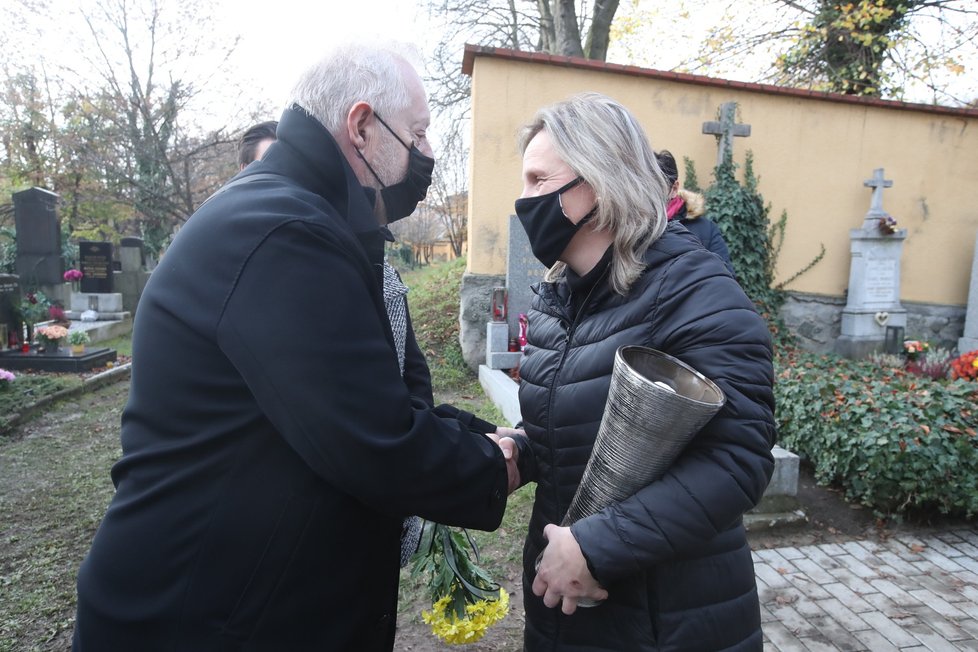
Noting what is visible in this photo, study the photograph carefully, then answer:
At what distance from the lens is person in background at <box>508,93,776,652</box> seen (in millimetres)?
1282

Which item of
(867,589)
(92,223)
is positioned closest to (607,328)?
(867,589)

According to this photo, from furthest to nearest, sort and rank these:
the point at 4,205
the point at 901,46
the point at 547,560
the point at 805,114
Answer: the point at 4,205, the point at 901,46, the point at 805,114, the point at 547,560

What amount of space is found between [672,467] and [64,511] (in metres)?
4.74

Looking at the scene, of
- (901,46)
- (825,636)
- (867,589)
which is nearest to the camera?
(825,636)

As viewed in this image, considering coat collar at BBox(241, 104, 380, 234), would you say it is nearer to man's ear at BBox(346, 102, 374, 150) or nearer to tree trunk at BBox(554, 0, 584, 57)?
man's ear at BBox(346, 102, 374, 150)

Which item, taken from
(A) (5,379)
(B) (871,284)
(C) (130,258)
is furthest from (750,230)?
(C) (130,258)

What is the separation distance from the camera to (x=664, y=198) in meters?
1.57

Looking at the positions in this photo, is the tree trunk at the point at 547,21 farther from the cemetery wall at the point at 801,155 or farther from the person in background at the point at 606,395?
the person in background at the point at 606,395

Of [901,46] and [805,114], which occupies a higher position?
[901,46]

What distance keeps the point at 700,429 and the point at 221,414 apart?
3.15 feet

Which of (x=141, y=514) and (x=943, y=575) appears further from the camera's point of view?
(x=943, y=575)

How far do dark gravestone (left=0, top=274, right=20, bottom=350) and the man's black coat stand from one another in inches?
379

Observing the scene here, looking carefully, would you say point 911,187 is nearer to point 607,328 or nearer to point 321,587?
point 607,328

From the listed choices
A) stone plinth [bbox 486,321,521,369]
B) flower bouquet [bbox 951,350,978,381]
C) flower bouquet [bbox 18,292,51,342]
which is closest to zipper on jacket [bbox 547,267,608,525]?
stone plinth [bbox 486,321,521,369]
